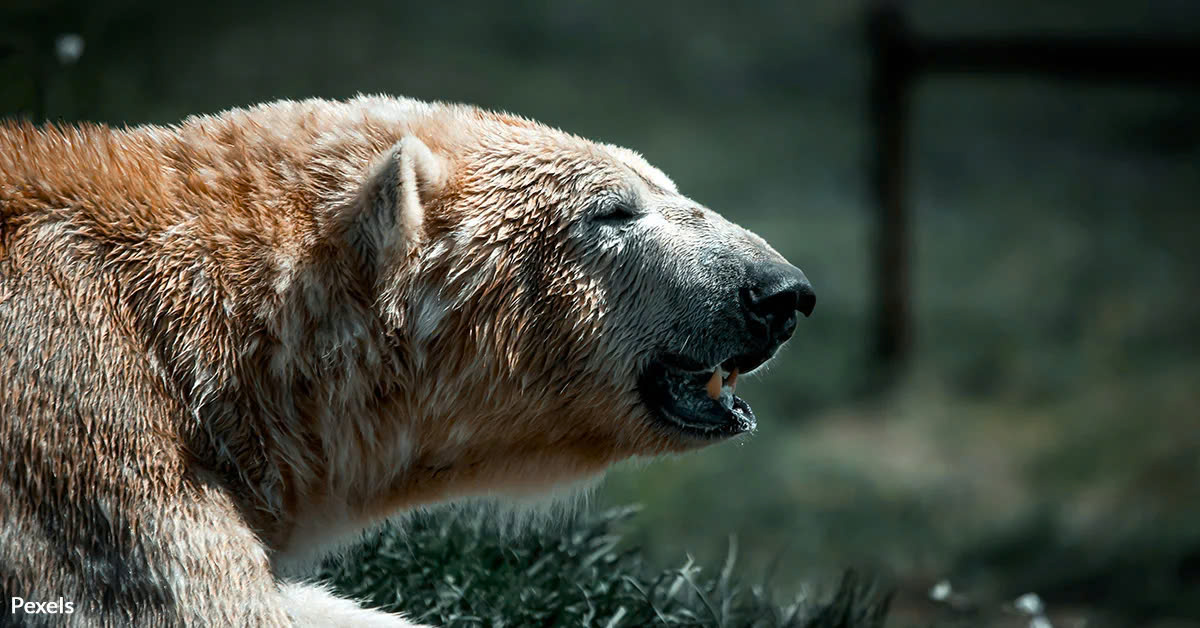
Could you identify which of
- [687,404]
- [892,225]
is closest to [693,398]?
[687,404]

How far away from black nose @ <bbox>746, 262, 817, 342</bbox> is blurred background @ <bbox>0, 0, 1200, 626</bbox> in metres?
1.07

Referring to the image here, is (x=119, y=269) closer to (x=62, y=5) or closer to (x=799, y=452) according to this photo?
(x=62, y=5)

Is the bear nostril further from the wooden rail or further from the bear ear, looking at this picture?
the wooden rail

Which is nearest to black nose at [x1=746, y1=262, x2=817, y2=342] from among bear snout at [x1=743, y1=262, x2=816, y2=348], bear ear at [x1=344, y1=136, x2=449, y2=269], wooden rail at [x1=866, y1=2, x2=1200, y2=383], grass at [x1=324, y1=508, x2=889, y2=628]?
bear snout at [x1=743, y1=262, x2=816, y2=348]

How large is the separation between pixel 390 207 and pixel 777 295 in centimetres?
78

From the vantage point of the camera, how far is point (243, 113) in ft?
7.56

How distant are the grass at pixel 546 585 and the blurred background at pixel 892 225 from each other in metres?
0.36

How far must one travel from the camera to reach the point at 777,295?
7.62 ft

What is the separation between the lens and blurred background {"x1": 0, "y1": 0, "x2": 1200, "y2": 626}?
6418mm

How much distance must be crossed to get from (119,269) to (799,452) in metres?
7.69

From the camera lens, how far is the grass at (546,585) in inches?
109

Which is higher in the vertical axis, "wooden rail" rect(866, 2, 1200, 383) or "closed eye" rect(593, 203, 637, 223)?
"wooden rail" rect(866, 2, 1200, 383)

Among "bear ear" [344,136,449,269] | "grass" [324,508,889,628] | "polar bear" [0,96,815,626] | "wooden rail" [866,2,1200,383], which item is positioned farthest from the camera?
"wooden rail" [866,2,1200,383]

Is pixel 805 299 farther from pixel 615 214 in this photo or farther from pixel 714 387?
pixel 615 214
